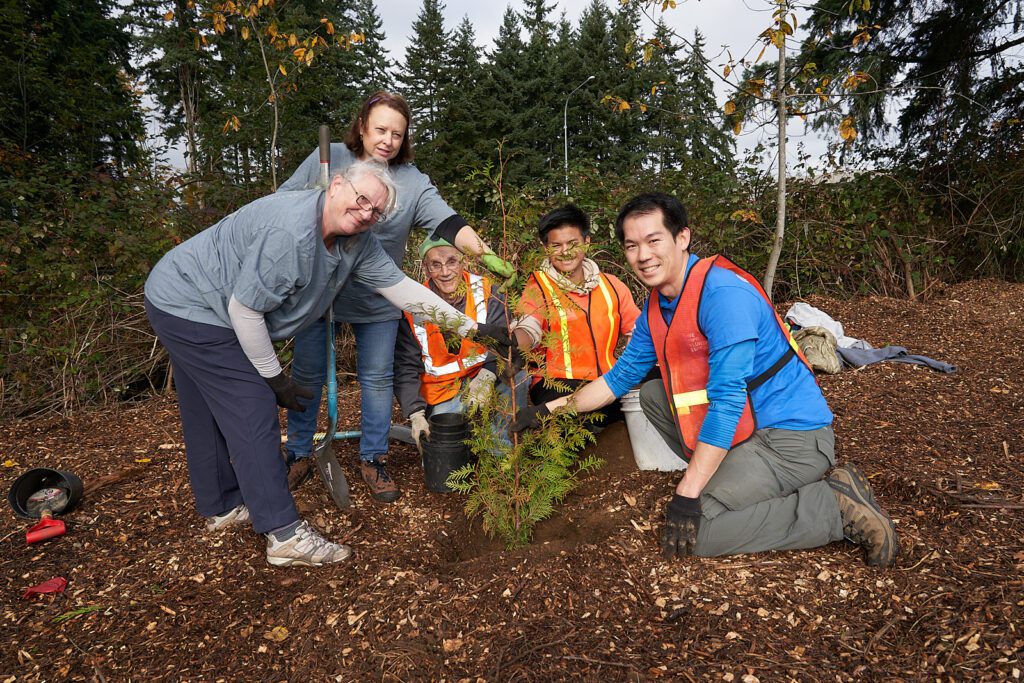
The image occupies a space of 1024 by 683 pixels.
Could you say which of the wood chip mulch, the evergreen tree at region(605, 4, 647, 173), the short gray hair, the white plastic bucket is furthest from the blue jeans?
the evergreen tree at region(605, 4, 647, 173)

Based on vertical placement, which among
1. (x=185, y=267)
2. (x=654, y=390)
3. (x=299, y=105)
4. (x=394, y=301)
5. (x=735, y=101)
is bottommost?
(x=654, y=390)

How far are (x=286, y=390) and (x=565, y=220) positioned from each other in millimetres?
1770

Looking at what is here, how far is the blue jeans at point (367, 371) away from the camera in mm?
3090

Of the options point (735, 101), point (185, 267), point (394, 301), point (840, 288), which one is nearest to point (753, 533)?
point (394, 301)

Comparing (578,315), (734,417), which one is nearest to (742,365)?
(734,417)

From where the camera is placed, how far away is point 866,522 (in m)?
2.31

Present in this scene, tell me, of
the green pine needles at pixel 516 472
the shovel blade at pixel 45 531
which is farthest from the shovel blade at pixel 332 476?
the shovel blade at pixel 45 531

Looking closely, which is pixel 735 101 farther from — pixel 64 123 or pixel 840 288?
pixel 64 123

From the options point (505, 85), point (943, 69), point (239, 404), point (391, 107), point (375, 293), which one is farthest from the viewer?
point (505, 85)

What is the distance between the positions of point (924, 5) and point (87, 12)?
47.3 ft

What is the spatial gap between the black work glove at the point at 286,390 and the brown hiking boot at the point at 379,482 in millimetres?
799

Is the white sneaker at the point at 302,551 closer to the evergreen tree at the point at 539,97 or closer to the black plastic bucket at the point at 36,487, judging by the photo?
the black plastic bucket at the point at 36,487

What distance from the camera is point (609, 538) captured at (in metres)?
2.50

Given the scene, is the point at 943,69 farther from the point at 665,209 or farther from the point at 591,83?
the point at 591,83
